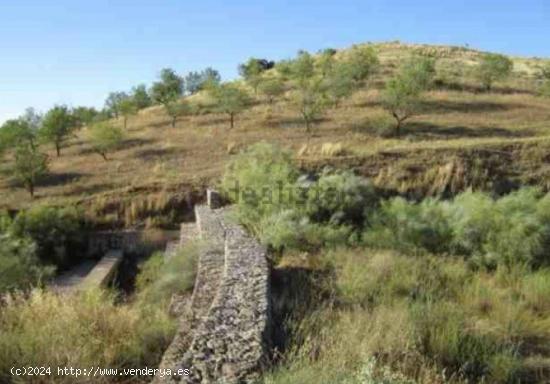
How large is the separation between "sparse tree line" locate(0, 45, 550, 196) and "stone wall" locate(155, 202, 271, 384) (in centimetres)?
2267

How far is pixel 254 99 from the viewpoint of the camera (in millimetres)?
49312

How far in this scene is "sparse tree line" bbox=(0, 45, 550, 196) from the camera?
35.3m

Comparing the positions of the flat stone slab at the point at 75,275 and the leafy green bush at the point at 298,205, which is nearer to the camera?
the leafy green bush at the point at 298,205

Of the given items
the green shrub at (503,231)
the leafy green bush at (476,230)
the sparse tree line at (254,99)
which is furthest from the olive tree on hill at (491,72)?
the green shrub at (503,231)

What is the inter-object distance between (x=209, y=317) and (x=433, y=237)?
661cm

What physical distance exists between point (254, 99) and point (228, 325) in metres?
44.2

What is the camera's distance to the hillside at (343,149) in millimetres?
23719

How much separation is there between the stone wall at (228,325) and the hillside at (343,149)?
13.9m

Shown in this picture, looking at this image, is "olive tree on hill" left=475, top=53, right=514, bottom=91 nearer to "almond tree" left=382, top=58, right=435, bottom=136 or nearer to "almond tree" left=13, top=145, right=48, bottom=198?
"almond tree" left=382, top=58, right=435, bottom=136

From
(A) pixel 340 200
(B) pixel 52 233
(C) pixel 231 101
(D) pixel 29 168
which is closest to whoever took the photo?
(A) pixel 340 200

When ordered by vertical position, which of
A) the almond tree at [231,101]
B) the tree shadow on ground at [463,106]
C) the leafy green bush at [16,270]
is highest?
the almond tree at [231,101]

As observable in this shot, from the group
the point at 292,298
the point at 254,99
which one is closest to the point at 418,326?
the point at 292,298

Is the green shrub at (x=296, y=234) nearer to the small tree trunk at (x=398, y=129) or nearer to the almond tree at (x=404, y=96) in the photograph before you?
the small tree trunk at (x=398, y=129)

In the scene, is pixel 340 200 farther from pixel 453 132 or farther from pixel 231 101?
pixel 231 101
